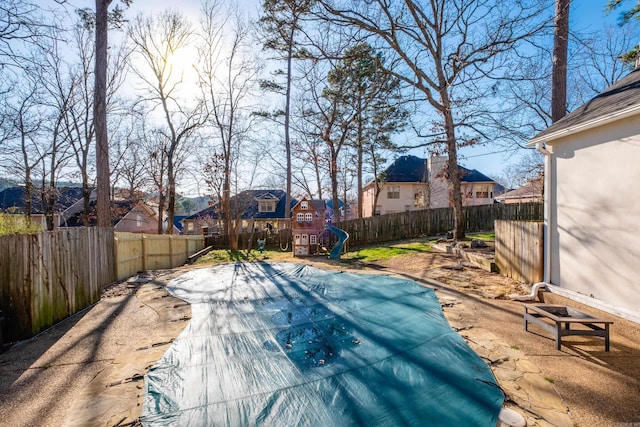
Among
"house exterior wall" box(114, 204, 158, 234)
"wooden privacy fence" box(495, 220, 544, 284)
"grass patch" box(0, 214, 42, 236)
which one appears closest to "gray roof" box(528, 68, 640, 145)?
"wooden privacy fence" box(495, 220, 544, 284)

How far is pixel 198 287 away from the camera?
20.4ft

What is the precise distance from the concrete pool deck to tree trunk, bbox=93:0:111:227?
13.0ft

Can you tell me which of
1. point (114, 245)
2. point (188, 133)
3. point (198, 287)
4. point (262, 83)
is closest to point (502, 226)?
point (198, 287)

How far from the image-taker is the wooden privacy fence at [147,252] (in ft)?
23.9

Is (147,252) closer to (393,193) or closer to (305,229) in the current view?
(305,229)

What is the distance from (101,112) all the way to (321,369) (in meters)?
8.82

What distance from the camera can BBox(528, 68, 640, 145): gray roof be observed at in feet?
13.0

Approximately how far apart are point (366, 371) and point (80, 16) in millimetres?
11102

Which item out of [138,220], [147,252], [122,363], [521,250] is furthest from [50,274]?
[138,220]

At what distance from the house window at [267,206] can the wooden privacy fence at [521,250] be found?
2341cm

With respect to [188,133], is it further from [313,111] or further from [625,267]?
[625,267]

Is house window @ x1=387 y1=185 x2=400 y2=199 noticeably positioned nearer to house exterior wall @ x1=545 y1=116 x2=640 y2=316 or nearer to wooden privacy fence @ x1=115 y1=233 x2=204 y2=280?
wooden privacy fence @ x1=115 y1=233 x2=204 y2=280

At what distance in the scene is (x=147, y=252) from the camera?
9.28m

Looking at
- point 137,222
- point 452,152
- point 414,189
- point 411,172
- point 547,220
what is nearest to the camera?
point 547,220
